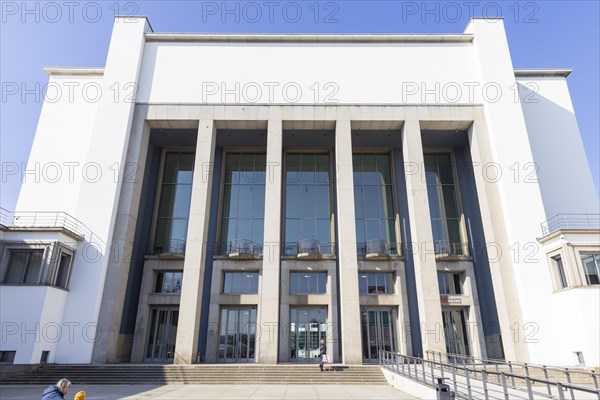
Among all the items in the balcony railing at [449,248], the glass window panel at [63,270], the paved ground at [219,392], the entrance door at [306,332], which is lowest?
the paved ground at [219,392]

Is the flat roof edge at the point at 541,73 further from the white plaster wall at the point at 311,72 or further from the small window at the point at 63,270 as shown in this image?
the small window at the point at 63,270

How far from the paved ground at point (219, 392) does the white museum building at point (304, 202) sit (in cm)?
345

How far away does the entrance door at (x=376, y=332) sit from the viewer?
22109 mm

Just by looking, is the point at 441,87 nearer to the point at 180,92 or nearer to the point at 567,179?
the point at 567,179

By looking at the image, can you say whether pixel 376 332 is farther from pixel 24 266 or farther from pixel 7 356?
pixel 24 266

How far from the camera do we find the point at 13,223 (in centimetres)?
2086

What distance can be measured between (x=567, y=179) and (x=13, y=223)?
31384 mm

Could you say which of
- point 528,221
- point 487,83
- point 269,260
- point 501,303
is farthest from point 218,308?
point 487,83

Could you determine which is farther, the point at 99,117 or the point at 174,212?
the point at 174,212

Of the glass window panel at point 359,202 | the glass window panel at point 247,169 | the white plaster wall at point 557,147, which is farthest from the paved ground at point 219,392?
the white plaster wall at point 557,147

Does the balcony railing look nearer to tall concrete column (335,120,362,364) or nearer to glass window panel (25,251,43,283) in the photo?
tall concrete column (335,120,362,364)

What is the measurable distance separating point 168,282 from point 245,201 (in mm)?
6854

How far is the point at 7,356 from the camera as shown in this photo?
16.2 metres

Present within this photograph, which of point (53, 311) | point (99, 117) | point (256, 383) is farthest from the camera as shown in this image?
point (99, 117)
